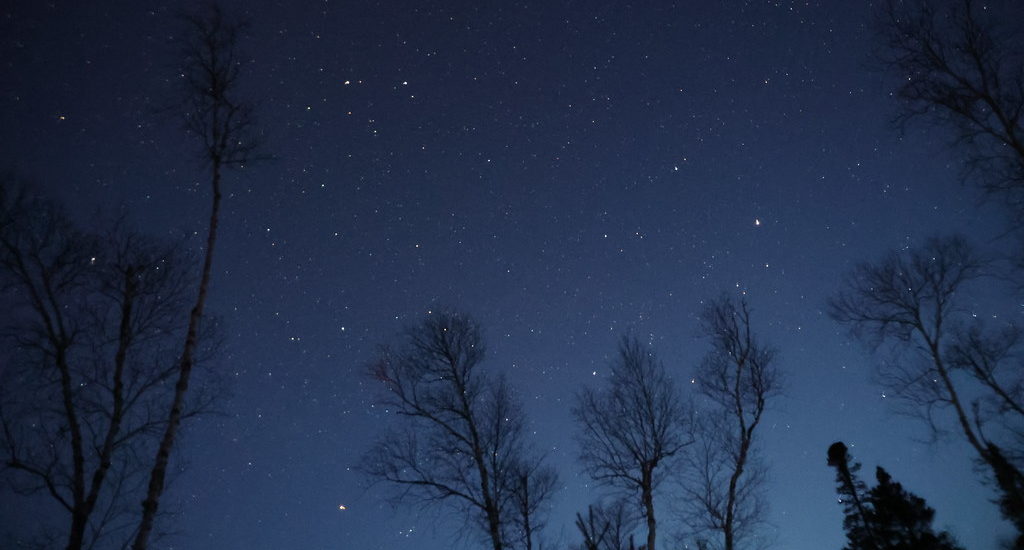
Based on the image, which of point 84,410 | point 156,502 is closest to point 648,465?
point 156,502

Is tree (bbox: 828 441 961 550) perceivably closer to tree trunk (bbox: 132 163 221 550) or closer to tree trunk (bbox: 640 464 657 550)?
tree trunk (bbox: 640 464 657 550)

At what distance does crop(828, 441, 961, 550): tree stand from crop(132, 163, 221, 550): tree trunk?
1132 inches

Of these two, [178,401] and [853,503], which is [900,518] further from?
[178,401]

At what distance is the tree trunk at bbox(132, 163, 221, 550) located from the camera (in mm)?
7727

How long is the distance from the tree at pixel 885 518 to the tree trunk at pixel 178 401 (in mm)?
28761

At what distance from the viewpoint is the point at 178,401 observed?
879 centimetres

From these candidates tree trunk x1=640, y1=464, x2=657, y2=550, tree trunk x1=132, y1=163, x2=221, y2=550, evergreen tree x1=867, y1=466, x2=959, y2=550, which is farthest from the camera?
evergreen tree x1=867, y1=466, x2=959, y2=550

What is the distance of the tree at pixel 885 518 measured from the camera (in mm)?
25750

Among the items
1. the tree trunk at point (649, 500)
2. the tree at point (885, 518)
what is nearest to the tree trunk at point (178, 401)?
the tree trunk at point (649, 500)

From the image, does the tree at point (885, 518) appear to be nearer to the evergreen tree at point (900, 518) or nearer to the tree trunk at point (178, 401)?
the evergreen tree at point (900, 518)

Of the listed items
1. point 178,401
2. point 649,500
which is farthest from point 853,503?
point 178,401

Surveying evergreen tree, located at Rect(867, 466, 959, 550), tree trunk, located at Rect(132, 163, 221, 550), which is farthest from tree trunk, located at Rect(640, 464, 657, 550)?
evergreen tree, located at Rect(867, 466, 959, 550)

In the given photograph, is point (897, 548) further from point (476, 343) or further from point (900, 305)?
point (476, 343)

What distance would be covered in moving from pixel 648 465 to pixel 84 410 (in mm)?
13058
